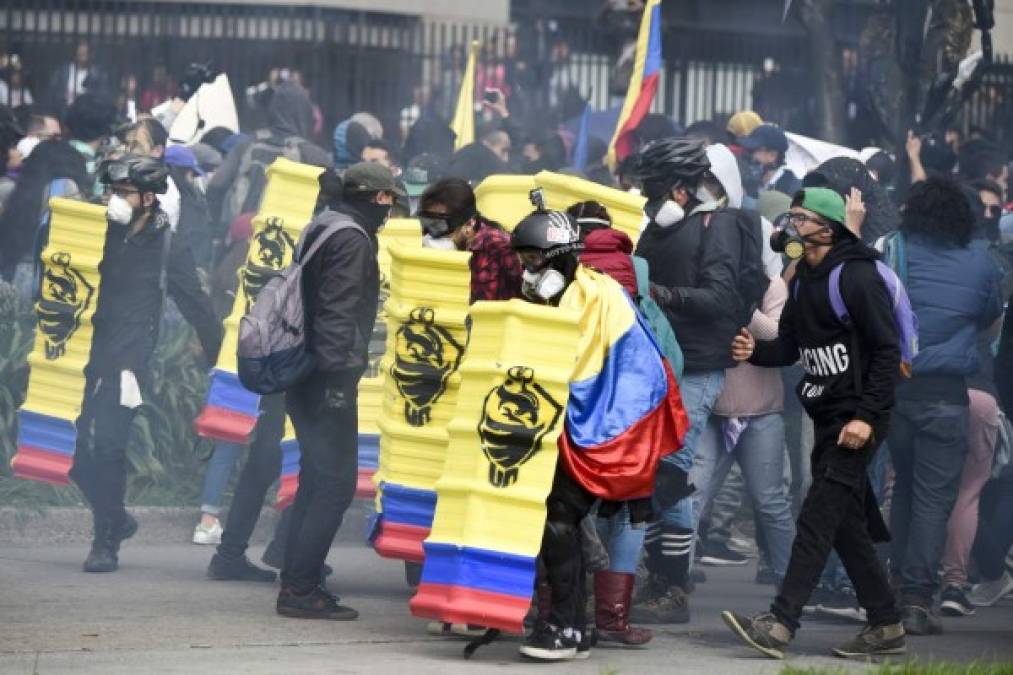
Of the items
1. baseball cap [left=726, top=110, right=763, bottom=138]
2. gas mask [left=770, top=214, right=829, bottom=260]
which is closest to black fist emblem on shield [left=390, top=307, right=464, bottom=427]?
gas mask [left=770, top=214, right=829, bottom=260]

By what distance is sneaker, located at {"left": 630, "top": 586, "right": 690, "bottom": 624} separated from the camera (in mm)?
10094

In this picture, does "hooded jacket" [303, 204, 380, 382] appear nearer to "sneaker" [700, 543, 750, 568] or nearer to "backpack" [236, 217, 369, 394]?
"backpack" [236, 217, 369, 394]

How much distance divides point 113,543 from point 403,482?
2025mm

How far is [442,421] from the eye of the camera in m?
9.74

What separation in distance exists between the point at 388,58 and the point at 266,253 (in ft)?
33.4

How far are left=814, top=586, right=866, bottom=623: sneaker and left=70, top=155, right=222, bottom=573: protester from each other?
336 cm

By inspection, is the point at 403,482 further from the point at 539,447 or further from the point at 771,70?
the point at 771,70

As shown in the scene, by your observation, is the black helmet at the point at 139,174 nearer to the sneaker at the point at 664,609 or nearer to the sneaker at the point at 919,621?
the sneaker at the point at 664,609

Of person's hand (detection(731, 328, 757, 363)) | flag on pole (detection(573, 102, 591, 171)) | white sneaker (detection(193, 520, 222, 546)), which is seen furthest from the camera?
flag on pole (detection(573, 102, 591, 171))

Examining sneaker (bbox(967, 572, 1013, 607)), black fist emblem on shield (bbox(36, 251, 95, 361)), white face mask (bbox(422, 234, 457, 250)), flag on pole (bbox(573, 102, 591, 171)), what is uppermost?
flag on pole (bbox(573, 102, 591, 171))

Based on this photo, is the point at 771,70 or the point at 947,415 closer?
the point at 947,415

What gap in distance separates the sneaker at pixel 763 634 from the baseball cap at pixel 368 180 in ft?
7.82

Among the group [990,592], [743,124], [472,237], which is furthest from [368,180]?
[743,124]

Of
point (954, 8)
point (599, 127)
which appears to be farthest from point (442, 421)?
point (599, 127)
